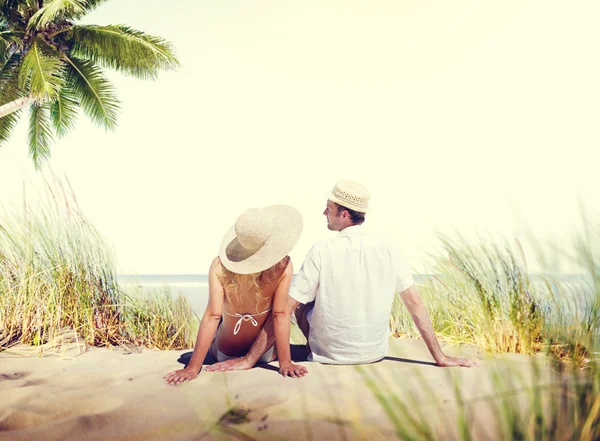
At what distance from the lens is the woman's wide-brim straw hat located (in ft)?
10.8

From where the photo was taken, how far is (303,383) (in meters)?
3.12

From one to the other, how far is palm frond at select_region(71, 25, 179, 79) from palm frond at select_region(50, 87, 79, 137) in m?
1.64

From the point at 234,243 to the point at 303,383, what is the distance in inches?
41.2

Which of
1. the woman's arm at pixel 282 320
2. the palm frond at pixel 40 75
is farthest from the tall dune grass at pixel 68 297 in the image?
the palm frond at pixel 40 75

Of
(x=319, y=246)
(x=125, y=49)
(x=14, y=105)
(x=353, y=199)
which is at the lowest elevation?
(x=319, y=246)

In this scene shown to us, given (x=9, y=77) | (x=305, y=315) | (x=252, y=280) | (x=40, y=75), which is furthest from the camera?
(x=9, y=77)

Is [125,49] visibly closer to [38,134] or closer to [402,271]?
[38,134]

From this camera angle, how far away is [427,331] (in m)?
3.57

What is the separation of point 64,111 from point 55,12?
4.04m

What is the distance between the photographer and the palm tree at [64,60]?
13.3 m

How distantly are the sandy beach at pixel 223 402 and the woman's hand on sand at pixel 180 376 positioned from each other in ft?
0.18

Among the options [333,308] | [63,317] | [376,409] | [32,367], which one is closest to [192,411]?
[376,409]

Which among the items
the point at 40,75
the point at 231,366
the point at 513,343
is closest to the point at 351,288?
the point at 231,366

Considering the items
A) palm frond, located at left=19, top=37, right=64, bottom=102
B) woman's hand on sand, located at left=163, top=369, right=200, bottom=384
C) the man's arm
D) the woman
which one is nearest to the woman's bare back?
the woman
